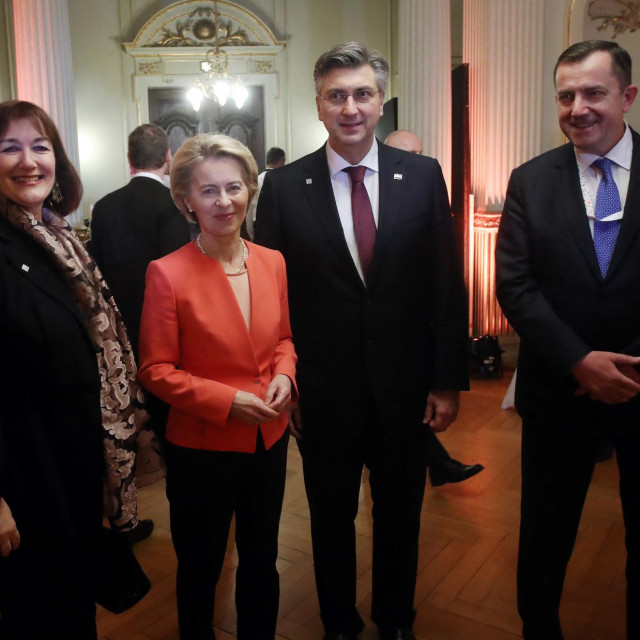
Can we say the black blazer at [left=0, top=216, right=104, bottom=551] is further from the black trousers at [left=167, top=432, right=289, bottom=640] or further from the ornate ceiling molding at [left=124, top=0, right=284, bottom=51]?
the ornate ceiling molding at [left=124, top=0, right=284, bottom=51]

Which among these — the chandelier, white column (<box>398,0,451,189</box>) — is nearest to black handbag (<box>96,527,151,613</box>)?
white column (<box>398,0,451,189</box>)

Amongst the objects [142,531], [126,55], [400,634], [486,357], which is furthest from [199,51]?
[400,634]

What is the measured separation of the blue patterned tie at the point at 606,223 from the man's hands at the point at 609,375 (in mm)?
224

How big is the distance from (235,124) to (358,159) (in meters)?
8.23

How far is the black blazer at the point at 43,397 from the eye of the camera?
1.50m

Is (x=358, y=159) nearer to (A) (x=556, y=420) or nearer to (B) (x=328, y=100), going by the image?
(B) (x=328, y=100)

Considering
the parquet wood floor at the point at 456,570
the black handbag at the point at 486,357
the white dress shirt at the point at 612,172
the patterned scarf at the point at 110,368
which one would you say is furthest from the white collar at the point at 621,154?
the black handbag at the point at 486,357

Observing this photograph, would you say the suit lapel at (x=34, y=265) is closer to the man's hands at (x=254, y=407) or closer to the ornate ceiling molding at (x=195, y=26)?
the man's hands at (x=254, y=407)

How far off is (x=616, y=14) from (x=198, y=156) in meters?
4.39

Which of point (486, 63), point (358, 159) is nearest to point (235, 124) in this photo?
point (486, 63)

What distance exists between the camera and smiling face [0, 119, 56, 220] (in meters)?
1.58

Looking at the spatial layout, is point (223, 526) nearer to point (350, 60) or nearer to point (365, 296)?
point (365, 296)

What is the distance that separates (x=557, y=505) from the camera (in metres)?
1.91

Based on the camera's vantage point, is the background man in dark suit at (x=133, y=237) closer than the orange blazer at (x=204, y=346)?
No
